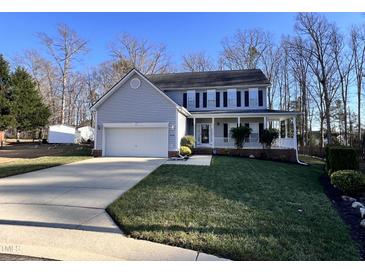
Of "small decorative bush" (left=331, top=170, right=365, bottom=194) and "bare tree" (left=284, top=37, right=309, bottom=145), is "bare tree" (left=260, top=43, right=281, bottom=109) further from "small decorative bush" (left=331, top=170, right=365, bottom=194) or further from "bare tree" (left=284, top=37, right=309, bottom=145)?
"small decorative bush" (left=331, top=170, right=365, bottom=194)

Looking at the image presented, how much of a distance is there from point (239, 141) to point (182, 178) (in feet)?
33.9

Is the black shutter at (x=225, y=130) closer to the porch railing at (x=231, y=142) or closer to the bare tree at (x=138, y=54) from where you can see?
the porch railing at (x=231, y=142)

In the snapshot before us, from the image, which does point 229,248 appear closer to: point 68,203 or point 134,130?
point 68,203

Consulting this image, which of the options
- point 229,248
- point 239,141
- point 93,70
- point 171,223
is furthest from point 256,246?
point 93,70

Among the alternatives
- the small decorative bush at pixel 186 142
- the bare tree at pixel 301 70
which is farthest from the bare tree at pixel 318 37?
the small decorative bush at pixel 186 142

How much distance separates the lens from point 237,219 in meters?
5.25

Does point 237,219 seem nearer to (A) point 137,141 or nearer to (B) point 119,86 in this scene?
(A) point 137,141

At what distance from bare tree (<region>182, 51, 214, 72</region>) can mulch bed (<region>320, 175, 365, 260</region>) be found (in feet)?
95.4

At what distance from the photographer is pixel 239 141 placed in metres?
18.6

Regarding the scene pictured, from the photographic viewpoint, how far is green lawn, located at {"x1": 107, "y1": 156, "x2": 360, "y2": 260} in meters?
4.04

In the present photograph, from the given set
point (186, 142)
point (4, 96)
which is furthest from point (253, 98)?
point (4, 96)

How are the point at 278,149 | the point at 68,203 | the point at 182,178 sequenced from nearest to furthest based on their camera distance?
the point at 68,203, the point at 182,178, the point at 278,149

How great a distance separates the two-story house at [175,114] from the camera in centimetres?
1702
